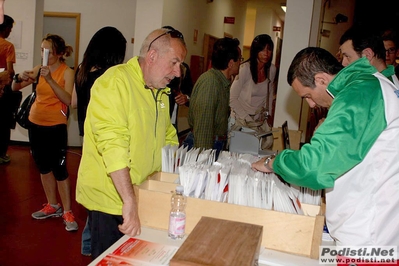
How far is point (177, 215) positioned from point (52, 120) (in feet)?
7.21

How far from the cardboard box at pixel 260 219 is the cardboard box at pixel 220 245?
0.18ft

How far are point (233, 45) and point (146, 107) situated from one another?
1.53 meters

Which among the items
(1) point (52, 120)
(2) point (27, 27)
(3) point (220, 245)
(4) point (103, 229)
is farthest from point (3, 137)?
(3) point (220, 245)

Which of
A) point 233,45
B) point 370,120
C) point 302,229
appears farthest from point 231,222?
point 233,45

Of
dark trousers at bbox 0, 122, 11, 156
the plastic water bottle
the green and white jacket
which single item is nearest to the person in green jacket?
the green and white jacket

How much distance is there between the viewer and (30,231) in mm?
3172

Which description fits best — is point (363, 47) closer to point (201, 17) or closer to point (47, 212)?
point (47, 212)

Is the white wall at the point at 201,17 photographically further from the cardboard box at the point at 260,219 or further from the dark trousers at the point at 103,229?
the cardboard box at the point at 260,219

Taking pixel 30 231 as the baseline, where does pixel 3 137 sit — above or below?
above

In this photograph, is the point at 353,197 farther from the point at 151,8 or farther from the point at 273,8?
the point at 273,8

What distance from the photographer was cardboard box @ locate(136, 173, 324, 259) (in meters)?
1.34

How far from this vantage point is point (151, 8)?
5234mm

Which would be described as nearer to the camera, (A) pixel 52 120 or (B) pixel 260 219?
(B) pixel 260 219

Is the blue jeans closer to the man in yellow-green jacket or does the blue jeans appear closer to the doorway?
the man in yellow-green jacket
